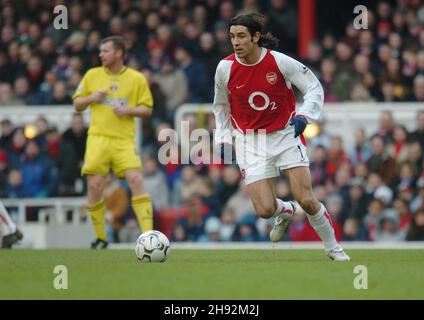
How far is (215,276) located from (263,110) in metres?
1.97

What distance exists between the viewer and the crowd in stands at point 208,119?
16125 millimetres

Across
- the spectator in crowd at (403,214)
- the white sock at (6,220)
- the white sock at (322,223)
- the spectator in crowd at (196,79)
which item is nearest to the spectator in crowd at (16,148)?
the spectator in crowd at (196,79)

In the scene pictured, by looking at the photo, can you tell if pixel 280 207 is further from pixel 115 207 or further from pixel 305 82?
pixel 115 207

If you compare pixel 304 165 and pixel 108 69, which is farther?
pixel 108 69

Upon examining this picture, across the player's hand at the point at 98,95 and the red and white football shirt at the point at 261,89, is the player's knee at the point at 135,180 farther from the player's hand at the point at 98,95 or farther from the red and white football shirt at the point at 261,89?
the red and white football shirt at the point at 261,89

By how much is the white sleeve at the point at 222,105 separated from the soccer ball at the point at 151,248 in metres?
1.01

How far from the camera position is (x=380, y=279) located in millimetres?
8859

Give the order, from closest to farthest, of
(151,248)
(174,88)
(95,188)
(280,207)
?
(151,248), (280,207), (95,188), (174,88)

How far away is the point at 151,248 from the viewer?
10.6m

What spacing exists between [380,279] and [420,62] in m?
9.03

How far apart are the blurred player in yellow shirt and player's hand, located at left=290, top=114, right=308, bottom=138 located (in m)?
3.29

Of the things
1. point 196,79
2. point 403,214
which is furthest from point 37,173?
point 403,214

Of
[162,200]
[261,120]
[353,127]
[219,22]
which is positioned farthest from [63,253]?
[219,22]
